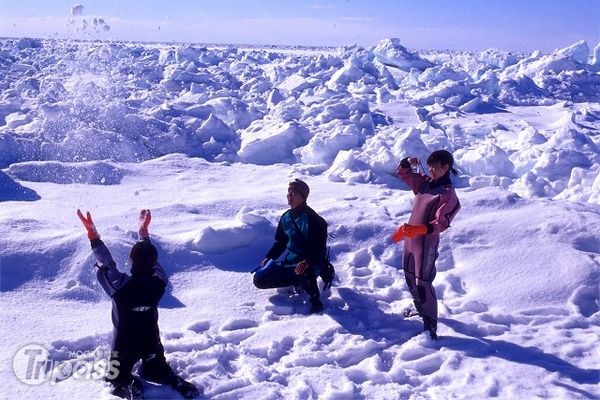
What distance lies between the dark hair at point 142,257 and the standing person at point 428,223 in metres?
1.31

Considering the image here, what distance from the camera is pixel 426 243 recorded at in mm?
3023

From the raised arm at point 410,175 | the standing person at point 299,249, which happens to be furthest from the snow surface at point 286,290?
the raised arm at point 410,175

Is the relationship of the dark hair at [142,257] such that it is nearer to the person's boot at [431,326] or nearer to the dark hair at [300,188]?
the dark hair at [300,188]

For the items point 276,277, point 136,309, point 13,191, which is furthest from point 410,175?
point 13,191

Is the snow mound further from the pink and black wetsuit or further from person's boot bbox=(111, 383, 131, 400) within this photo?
the pink and black wetsuit

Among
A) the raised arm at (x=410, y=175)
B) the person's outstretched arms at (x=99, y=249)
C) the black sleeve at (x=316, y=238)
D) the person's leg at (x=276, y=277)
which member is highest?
the raised arm at (x=410, y=175)

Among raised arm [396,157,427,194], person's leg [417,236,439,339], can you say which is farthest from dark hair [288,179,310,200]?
person's leg [417,236,439,339]

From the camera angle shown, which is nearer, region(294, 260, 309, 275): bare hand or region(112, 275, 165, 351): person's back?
region(112, 275, 165, 351): person's back

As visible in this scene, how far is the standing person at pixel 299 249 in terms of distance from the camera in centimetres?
337

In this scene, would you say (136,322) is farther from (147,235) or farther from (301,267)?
(301,267)

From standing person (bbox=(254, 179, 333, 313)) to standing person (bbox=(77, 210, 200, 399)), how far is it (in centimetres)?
104

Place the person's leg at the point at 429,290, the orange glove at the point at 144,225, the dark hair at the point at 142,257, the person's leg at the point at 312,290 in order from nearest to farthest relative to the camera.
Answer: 1. the dark hair at the point at 142,257
2. the orange glove at the point at 144,225
3. the person's leg at the point at 429,290
4. the person's leg at the point at 312,290

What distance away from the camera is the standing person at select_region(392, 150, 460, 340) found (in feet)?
9.50

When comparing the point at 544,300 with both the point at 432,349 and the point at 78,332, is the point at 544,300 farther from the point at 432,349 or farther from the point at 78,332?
the point at 78,332
